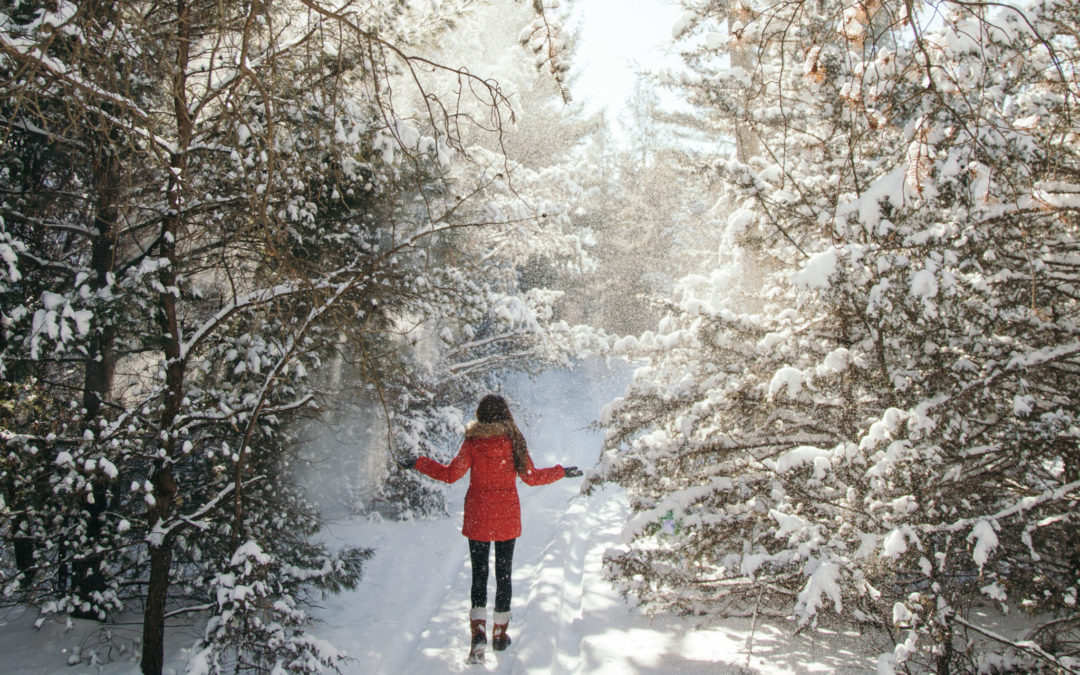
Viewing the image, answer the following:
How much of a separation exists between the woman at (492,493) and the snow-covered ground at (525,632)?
0.32 metres

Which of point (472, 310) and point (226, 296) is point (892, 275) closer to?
point (472, 310)

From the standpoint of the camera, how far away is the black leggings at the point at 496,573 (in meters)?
4.54

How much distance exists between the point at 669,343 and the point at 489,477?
1682mm

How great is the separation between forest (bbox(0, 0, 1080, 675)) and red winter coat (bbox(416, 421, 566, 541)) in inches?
23.1

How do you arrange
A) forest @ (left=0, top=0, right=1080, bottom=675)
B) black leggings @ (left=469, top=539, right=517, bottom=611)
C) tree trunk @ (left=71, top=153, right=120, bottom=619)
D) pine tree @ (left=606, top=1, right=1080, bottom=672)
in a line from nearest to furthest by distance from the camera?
forest @ (left=0, top=0, right=1080, bottom=675) < pine tree @ (left=606, top=1, right=1080, bottom=672) < tree trunk @ (left=71, top=153, right=120, bottom=619) < black leggings @ (left=469, top=539, right=517, bottom=611)

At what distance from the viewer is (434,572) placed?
6887 mm

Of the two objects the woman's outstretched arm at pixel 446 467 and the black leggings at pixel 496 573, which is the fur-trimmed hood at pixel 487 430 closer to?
the woman's outstretched arm at pixel 446 467

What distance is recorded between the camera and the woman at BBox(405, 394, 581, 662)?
455 cm

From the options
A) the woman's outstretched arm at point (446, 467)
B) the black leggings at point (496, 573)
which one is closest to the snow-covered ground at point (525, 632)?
the black leggings at point (496, 573)

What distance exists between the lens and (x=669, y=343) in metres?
4.75

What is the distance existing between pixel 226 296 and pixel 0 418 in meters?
2.34

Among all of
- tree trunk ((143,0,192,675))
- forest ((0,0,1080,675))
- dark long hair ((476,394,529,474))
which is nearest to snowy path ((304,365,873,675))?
forest ((0,0,1080,675))

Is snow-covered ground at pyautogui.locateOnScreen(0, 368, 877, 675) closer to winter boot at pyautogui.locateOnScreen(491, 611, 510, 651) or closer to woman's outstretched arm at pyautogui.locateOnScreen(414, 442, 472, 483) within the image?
winter boot at pyautogui.locateOnScreen(491, 611, 510, 651)

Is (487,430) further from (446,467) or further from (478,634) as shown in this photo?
(478,634)
